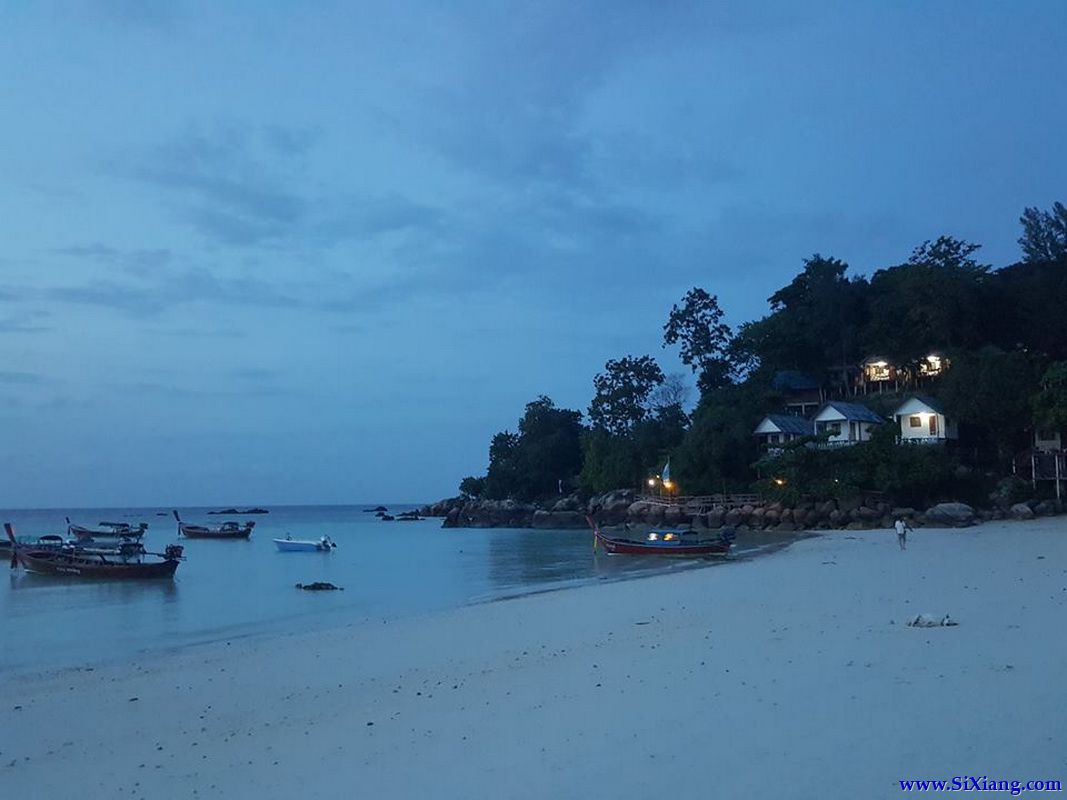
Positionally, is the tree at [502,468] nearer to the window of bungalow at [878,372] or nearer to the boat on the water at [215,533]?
the boat on the water at [215,533]

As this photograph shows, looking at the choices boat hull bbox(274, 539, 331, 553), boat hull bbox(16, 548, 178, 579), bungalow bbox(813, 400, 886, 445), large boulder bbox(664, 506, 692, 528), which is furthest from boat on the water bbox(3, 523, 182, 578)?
bungalow bbox(813, 400, 886, 445)

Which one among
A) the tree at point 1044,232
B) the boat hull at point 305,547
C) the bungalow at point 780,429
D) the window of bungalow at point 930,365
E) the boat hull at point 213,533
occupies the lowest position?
the boat hull at point 213,533

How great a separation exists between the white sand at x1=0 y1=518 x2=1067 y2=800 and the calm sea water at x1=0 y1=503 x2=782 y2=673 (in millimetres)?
4598

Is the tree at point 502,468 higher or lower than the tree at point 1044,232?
lower

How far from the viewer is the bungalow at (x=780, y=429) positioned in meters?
57.2

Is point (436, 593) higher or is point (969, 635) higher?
point (969, 635)

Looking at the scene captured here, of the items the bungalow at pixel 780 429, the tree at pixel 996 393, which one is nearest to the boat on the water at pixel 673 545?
the tree at pixel 996 393

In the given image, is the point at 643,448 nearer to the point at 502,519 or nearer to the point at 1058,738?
the point at 502,519

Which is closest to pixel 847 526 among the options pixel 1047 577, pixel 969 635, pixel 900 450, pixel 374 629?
pixel 900 450

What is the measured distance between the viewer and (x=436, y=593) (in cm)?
2805

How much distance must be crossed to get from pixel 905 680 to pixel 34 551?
37.3 m

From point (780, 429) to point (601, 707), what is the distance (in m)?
50.3

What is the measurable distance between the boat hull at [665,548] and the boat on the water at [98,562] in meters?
17.7

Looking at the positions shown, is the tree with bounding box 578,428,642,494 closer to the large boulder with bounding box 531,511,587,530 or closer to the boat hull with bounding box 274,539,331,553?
the large boulder with bounding box 531,511,587,530
